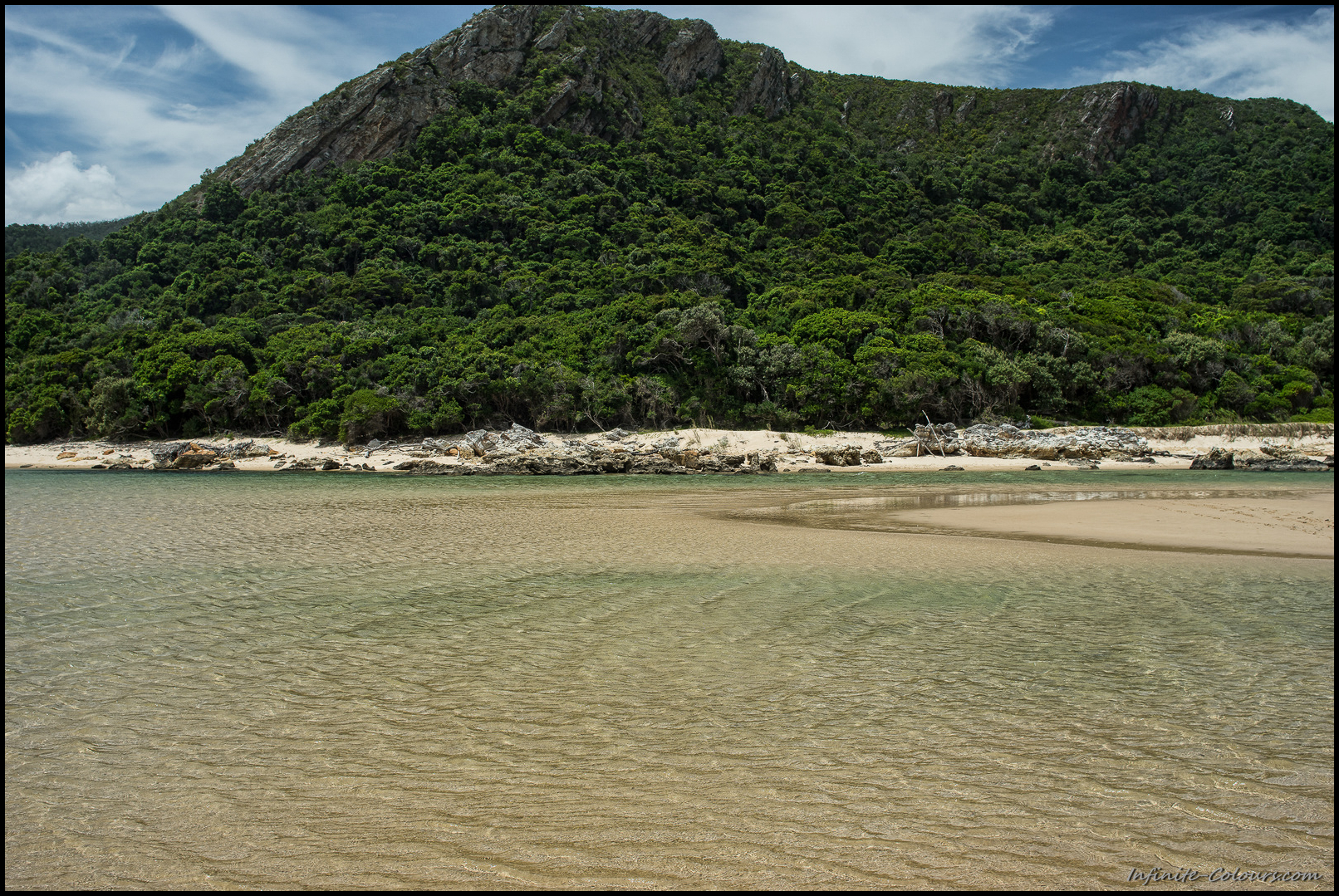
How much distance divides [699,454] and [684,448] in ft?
7.25

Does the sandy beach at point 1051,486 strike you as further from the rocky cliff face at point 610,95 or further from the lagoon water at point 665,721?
the rocky cliff face at point 610,95

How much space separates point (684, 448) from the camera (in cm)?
3625

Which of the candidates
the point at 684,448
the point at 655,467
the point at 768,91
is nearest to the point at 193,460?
the point at 655,467

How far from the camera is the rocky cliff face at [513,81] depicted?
8494 cm

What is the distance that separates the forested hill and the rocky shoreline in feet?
10.4

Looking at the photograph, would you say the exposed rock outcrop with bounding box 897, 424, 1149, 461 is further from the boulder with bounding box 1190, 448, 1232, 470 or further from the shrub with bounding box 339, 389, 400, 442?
the shrub with bounding box 339, 389, 400, 442

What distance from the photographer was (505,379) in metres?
42.0

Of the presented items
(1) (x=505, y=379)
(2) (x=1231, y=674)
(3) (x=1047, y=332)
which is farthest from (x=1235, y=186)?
(2) (x=1231, y=674)

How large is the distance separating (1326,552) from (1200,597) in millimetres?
5163

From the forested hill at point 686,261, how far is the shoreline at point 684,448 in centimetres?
208

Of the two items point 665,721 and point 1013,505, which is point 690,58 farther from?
Result: point 665,721

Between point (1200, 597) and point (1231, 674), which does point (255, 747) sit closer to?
point (1231, 674)

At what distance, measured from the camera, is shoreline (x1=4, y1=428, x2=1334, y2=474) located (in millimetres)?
32719

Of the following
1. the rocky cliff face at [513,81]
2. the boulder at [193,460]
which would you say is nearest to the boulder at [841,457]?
the boulder at [193,460]
